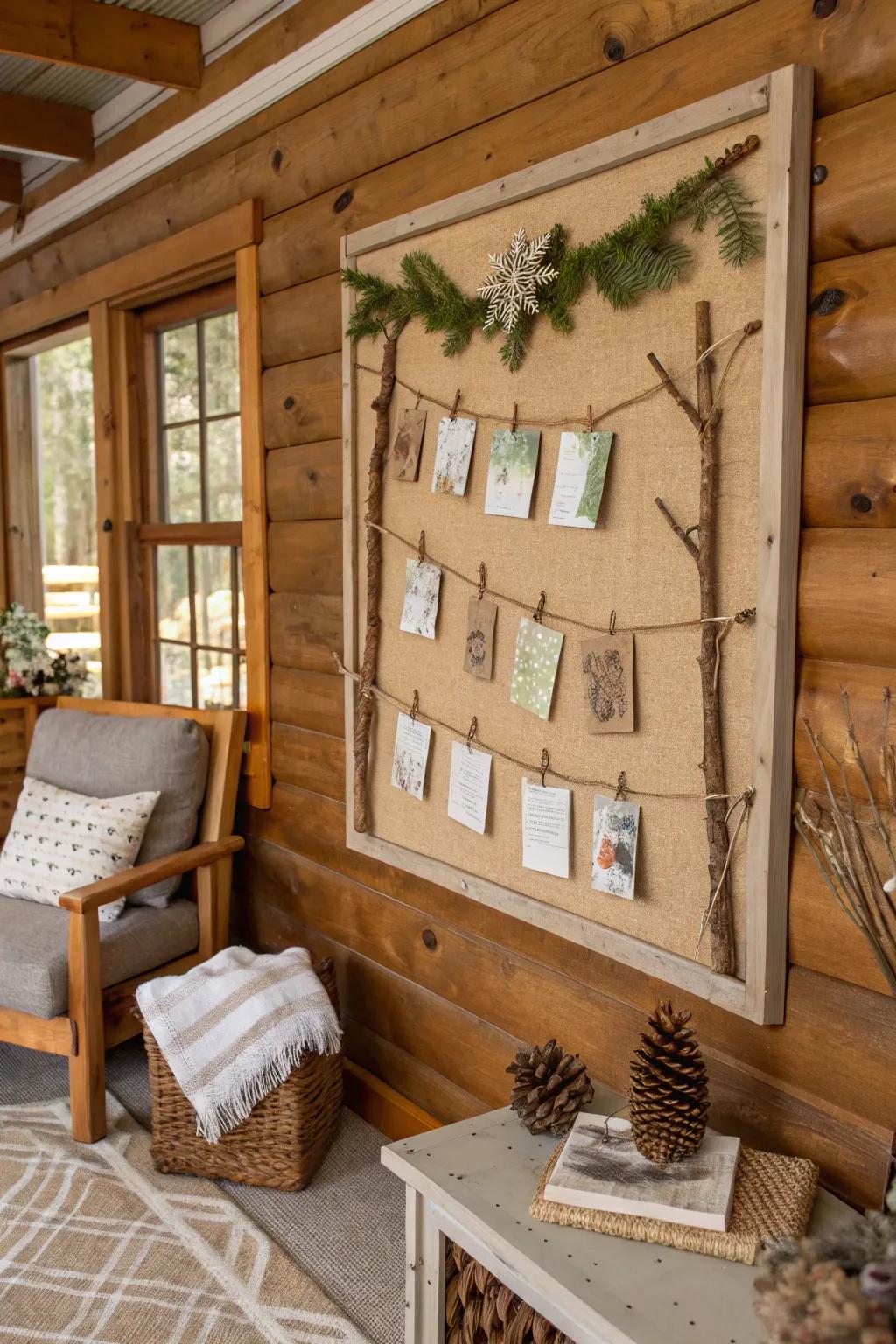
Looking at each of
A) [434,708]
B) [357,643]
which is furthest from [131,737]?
[434,708]

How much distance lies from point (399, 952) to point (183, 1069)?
0.50 m

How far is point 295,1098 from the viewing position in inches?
89.4

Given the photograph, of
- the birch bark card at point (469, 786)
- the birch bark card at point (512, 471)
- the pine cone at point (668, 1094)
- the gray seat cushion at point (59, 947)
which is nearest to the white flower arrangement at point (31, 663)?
the gray seat cushion at point (59, 947)

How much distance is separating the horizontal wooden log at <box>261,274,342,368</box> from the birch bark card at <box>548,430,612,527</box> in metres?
0.84

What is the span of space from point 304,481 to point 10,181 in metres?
2.13

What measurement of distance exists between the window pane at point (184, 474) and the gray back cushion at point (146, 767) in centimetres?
66

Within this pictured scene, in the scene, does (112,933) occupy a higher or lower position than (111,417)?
lower

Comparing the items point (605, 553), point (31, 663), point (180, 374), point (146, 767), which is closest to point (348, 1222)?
point (146, 767)

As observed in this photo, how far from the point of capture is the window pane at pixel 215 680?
3195mm

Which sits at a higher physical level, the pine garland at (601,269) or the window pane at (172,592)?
the pine garland at (601,269)

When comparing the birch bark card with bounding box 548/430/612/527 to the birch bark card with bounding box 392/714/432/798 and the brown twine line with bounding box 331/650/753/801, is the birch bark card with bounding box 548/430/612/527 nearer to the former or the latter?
the brown twine line with bounding box 331/650/753/801

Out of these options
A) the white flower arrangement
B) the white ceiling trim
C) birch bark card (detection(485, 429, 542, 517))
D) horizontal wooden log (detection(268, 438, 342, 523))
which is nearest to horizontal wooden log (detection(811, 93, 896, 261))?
birch bark card (detection(485, 429, 542, 517))

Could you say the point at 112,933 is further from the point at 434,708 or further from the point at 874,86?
the point at 874,86

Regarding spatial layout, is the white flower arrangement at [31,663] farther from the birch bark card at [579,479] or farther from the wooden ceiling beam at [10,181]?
the birch bark card at [579,479]
